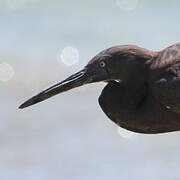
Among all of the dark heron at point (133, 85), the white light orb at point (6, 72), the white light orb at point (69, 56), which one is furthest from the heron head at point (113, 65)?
the white light orb at point (6, 72)

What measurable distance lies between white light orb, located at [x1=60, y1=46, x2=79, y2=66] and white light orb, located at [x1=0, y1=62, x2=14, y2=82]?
0.70 m

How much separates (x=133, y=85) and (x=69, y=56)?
5756mm

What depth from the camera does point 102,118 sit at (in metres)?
14.2

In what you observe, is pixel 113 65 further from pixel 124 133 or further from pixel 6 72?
pixel 6 72

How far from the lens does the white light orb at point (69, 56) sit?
50.8ft

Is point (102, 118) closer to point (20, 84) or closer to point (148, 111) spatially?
point (20, 84)

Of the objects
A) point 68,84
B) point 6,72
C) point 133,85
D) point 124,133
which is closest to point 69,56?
point 6,72

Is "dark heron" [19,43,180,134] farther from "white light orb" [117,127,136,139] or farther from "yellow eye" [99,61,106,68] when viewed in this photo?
"white light orb" [117,127,136,139]

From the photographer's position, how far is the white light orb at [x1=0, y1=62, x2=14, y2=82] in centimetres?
1541

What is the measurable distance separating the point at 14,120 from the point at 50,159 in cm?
90

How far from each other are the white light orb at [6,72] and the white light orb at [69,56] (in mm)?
696

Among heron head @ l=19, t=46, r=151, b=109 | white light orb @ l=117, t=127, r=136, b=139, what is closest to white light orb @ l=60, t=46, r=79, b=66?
white light orb @ l=117, t=127, r=136, b=139

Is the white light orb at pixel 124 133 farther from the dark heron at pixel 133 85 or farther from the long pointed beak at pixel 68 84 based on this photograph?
the dark heron at pixel 133 85

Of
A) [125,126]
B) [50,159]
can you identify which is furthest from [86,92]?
[125,126]
